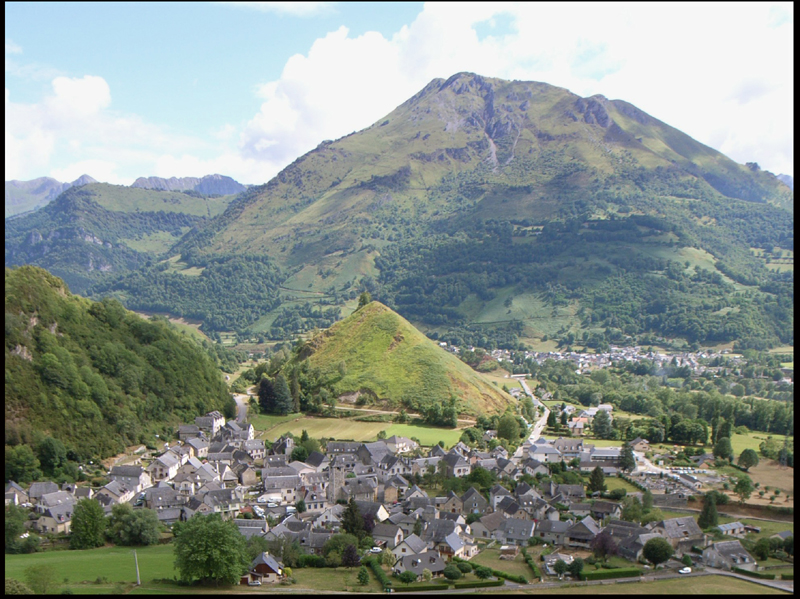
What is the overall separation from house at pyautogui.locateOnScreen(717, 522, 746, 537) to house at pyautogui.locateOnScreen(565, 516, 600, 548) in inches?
294

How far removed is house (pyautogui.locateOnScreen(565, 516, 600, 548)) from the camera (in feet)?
130

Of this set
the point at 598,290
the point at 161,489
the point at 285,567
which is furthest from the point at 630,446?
the point at 598,290

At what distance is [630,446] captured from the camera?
59812mm

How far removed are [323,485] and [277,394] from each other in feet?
83.2

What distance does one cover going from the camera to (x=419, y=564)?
116ft

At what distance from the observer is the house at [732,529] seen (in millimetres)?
39281

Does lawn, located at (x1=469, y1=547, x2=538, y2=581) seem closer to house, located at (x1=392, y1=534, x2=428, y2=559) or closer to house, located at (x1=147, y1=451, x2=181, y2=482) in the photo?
house, located at (x1=392, y1=534, x2=428, y2=559)

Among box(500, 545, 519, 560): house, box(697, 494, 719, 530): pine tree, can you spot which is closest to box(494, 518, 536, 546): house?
box(500, 545, 519, 560): house

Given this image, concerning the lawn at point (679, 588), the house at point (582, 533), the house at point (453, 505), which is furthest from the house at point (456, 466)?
the lawn at point (679, 588)

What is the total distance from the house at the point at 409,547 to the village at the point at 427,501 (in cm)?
7

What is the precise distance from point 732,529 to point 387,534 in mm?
21523

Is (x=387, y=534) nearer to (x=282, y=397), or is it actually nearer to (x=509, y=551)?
(x=509, y=551)

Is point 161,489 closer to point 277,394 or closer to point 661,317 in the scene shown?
point 277,394

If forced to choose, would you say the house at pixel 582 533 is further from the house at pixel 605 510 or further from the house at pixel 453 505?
the house at pixel 453 505
